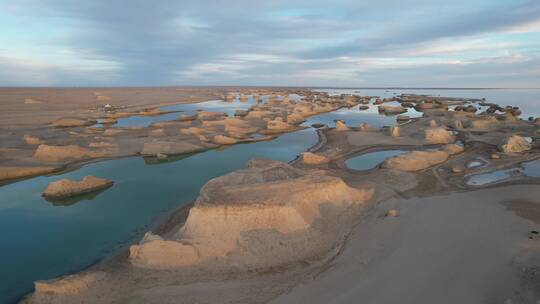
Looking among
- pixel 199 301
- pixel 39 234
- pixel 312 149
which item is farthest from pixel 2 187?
pixel 312 149

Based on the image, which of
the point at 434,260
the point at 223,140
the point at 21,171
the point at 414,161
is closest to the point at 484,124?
the point at 414,161

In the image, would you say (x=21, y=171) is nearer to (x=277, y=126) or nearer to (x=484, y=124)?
(x=277, y=126)

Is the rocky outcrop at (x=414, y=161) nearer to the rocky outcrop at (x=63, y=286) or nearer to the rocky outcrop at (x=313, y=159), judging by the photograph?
the rocky outcrop at (x=313, y=159)

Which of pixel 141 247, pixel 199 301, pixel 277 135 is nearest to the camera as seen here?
pixel 199 301

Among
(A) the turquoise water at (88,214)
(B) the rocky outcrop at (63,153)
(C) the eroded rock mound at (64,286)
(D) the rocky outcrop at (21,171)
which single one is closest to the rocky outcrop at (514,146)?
(A) the turquoise water at (88,214)

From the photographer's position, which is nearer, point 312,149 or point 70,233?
point 70,233

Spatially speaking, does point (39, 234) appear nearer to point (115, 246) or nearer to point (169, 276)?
point (115, 246)

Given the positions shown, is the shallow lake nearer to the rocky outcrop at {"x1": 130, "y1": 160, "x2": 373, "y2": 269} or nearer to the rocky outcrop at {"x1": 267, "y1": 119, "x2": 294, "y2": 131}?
the rocky outcrop at {"x1": 130, "y1": 160, "x2": 373, "y2": 269}

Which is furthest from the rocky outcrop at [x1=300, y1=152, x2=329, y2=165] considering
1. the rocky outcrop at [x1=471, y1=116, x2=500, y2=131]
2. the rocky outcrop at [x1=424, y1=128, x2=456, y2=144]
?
the rocky outcrop at [x1=471, y1=116, x2=500, y2=131]
